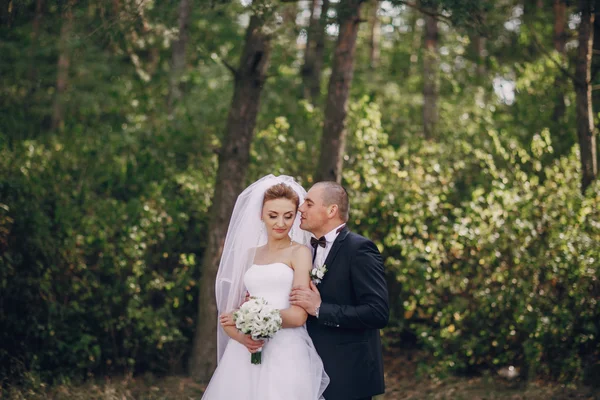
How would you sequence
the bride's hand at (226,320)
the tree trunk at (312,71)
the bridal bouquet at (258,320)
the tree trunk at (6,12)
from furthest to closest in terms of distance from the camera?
1. the tree trunk at (312,71)
2. the tree trunk at (6,12)
3. the bride's hand at (226,320)
4. the bridal bouquet at (258,320)

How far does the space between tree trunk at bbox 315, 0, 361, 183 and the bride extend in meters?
3.75

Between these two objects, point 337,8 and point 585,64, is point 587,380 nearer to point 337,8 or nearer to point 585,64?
point 585,64

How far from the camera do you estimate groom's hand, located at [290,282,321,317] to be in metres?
4.43

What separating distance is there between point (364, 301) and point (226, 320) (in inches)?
36.3

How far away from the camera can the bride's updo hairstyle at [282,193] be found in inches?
185

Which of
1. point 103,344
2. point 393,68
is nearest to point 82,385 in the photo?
point 103,344

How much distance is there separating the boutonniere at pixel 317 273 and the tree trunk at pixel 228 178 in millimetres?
4195

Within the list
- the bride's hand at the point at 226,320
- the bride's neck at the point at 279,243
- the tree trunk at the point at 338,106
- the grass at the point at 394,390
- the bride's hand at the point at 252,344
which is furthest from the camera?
the tree trunk at the point at 338,106

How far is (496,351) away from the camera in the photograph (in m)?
8.84

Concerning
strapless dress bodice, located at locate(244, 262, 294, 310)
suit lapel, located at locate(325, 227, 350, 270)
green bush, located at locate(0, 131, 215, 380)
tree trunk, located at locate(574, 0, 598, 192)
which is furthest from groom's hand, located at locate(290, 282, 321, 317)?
tree trunk, located at locate(574, 0, 598, 192)

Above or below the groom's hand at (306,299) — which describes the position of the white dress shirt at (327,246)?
above

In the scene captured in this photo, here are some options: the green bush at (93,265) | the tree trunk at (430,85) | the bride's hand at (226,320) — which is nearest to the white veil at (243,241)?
the bride's hand at (226,320)

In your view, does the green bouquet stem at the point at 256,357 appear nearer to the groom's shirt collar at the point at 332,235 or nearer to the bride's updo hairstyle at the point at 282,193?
the groom's shirt collar at the point at 332,235

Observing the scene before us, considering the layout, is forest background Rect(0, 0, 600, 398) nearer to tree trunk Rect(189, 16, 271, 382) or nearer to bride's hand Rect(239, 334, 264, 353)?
tree trunk Rect(189, 16, 271, 382)
